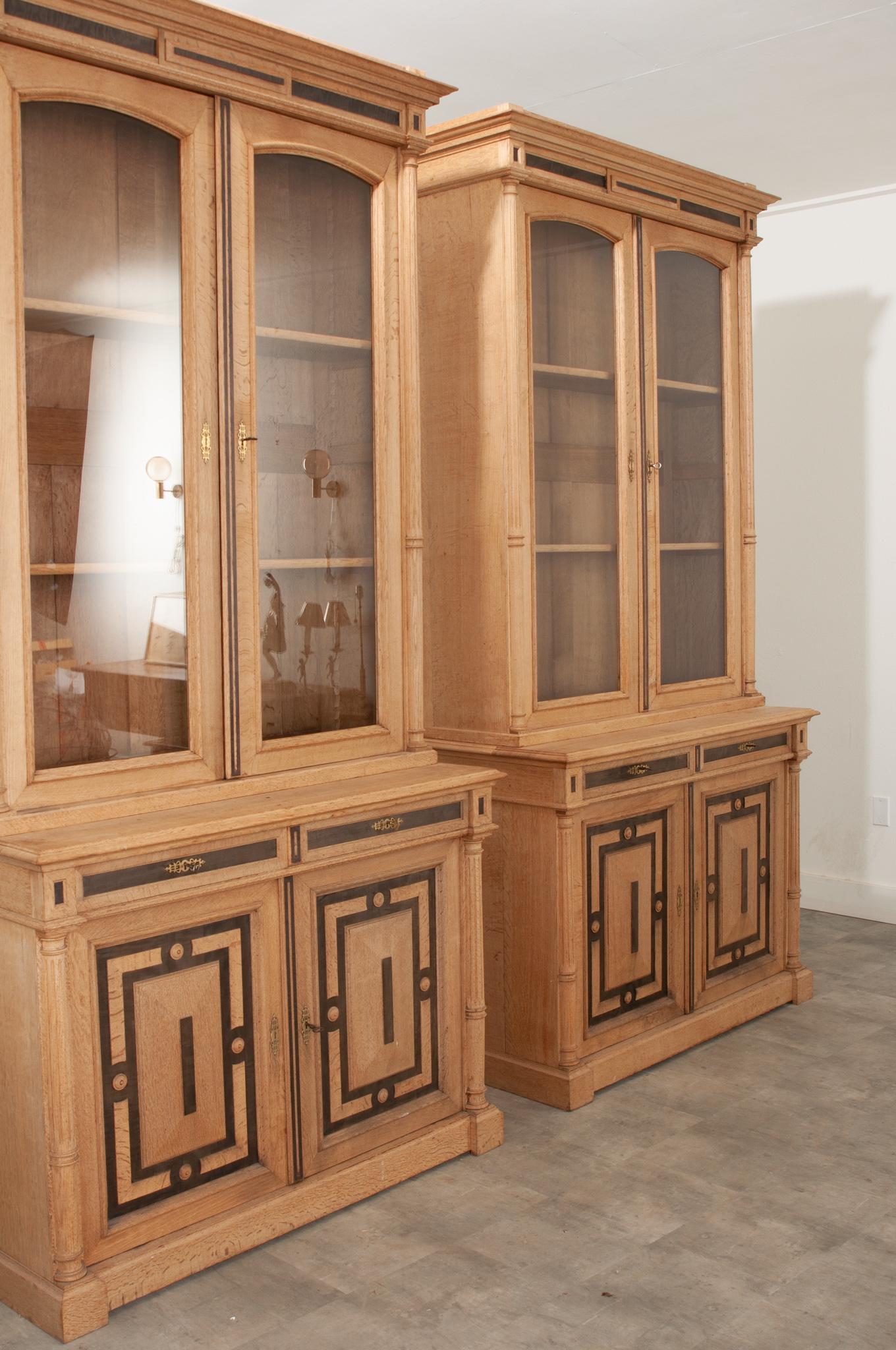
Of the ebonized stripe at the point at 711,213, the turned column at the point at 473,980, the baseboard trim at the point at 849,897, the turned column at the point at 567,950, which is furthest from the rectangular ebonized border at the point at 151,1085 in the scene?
the baseboard trim at the point at 849,897

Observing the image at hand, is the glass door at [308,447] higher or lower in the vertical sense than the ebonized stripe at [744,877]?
higher

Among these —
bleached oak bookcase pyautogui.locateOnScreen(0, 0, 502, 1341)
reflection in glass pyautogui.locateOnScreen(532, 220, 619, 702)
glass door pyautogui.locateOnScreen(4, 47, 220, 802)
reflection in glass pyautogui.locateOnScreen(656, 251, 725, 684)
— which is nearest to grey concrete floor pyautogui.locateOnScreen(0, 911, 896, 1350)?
bleached oak bookcase pyautogui.locateOnScreen(0, 0, 502, 1341)

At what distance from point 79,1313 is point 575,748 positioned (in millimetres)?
1680

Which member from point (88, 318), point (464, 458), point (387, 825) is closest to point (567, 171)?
point (464, 458)

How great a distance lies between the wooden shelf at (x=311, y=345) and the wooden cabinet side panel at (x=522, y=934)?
3.96 feet

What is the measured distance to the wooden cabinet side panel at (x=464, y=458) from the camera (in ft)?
11.0

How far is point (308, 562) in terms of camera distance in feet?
9.45

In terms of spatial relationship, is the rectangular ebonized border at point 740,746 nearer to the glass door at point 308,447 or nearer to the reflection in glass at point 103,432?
the glass door at point 308,447

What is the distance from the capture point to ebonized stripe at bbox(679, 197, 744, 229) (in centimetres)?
381

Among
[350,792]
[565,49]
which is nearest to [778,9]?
[565,49]

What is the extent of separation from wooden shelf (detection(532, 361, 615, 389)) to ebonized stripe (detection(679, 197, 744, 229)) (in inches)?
23.5

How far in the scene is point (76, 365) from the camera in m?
2.48

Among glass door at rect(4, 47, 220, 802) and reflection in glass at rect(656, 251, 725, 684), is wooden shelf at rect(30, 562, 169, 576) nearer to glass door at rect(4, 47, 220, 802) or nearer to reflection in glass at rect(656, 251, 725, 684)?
glass door at rect(4, 47, 220, 802)

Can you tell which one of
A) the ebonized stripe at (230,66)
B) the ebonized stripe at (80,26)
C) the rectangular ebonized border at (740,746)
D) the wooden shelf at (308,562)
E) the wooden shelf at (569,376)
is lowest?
the rectangular ebonized border at (740,746)
